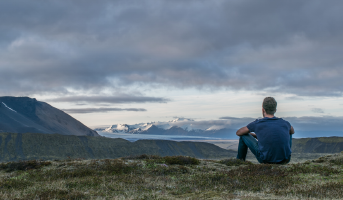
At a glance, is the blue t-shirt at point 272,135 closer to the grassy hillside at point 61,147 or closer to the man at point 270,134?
the man at point 270,134

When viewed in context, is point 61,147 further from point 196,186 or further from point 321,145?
point 321,145

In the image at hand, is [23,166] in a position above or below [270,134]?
below

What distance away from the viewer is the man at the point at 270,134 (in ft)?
30.2

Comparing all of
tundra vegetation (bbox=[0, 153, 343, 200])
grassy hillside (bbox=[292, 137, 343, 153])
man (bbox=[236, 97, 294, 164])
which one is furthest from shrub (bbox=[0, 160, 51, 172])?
grassy hillside (bbox=[292, 137, 343, 153])

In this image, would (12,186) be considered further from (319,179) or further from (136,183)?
(319,179)

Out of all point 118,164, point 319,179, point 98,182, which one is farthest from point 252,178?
point 118,164

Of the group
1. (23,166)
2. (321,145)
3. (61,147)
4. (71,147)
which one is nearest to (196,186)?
(23,166)

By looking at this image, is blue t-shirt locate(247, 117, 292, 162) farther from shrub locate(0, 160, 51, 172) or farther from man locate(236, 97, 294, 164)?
shrub locate(0, 160, 51, 172)

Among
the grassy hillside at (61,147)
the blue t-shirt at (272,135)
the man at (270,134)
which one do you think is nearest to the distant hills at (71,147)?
the grassy hillside at (61,147)

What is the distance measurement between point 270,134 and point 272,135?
0.23 ft

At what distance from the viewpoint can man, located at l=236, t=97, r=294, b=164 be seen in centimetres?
920

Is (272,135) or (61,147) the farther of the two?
(61,147)

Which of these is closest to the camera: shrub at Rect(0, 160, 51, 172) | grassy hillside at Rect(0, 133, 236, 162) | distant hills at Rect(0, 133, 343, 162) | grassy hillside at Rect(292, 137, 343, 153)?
shrub at Rect(0, 160, 51, 172)

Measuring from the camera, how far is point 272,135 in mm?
9172
